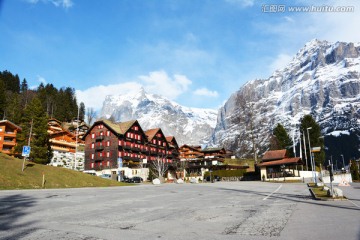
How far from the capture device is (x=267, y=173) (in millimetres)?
64375

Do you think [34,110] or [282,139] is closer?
[34,110]

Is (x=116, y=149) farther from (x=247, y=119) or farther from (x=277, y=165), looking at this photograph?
(x=277, y=165)

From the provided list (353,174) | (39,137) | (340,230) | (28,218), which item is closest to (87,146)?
(39,137)

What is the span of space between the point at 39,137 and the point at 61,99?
72026 millimetres

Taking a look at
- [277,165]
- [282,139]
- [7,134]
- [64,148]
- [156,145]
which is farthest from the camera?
[282,139]

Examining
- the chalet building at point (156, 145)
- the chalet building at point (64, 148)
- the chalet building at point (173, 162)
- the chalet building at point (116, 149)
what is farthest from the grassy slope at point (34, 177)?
the chalet building at point (156, 145)

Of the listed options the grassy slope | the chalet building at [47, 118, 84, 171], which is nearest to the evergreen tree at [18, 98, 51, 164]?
the grassy slope

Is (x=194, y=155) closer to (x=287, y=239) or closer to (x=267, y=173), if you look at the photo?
(x=267, y=173)

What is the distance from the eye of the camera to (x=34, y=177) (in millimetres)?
34094

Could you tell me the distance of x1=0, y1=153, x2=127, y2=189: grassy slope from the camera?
3047 cm

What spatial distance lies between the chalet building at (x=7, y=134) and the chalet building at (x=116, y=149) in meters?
18.9

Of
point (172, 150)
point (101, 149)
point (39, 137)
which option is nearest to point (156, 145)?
point (172, 150)

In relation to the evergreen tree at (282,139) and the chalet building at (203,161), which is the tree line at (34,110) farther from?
the evergreen tree at (282,139)

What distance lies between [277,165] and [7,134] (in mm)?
65317
